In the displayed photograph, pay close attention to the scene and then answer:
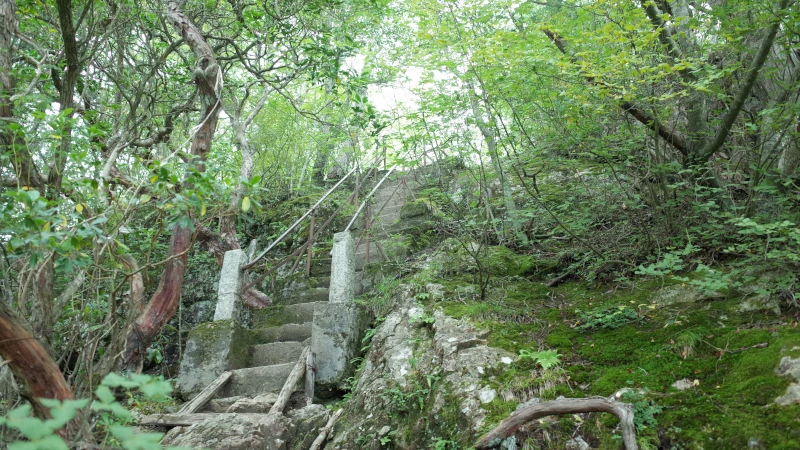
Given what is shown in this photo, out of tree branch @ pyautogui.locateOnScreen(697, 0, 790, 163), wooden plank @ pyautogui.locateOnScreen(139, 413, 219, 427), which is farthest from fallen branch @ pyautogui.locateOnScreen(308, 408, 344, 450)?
tree branch @ pyautogui.locateOnScreen(697, 0, 790, 163)

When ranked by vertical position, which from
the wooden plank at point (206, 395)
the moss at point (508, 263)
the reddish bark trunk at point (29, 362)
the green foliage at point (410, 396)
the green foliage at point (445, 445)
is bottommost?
the wooden plank at point (206, 395)

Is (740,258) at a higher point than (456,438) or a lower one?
higher

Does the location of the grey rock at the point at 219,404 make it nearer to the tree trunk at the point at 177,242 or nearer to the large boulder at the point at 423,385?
the tree trunk at the point at 177,242

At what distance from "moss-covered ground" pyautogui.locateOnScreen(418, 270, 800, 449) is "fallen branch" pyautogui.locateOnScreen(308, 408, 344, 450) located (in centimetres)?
137

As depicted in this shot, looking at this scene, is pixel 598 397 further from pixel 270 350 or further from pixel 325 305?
pixel 270 350

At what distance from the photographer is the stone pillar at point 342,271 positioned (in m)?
5.39

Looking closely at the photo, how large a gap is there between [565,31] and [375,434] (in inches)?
167

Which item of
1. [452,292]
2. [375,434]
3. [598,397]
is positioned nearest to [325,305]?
[452,292]

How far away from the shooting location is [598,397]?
257 centimetres

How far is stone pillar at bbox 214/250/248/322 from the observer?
5.47 meters

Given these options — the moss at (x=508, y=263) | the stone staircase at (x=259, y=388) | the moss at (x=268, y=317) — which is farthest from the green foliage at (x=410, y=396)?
the moss at (x=268, y=317)

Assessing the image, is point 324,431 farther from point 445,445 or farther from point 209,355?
point 209,355

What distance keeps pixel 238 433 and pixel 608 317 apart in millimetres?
2905

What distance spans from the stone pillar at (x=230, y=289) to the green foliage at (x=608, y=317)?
12.6 feet
